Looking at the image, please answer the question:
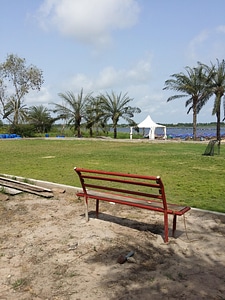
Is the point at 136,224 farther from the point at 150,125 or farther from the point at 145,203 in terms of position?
the point at 150,125

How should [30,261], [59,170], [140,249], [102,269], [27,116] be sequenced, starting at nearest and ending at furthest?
[102,269] → [30,261] → [140,249] → [59,170] → [27,116]

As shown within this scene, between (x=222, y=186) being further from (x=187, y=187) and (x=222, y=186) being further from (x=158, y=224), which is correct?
(x=158, y=224)

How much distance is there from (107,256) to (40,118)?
Answer: 1979 inches

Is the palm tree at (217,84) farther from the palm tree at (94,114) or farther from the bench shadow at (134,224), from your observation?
the bench shadow at (134,224)

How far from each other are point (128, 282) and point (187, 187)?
Result: 4887mm

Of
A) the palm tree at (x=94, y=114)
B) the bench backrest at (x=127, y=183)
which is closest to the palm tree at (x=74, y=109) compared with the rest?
the palm tree at (x=94, y=114)

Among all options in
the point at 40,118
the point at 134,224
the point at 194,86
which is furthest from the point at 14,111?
the point at 134,224

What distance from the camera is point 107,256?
3.71 m

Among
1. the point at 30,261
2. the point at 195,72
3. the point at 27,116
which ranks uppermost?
the point at 195,72

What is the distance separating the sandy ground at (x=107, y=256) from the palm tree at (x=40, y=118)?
1726 inches

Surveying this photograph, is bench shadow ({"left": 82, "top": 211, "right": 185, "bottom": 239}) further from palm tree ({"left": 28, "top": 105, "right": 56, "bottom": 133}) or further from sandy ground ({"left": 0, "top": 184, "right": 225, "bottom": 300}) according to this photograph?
palm tree ({"left": 28, "top": 105, "right": 56, "bottom": 133})

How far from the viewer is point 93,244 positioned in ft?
13.4

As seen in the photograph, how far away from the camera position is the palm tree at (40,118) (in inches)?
1923

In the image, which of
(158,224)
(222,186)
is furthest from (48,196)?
(222,186)
